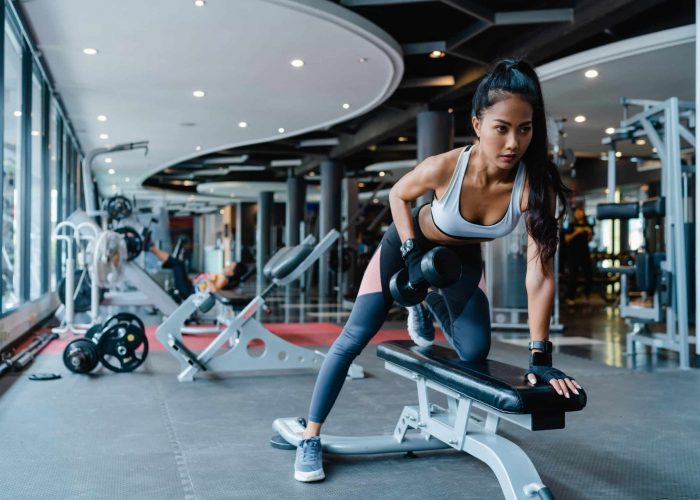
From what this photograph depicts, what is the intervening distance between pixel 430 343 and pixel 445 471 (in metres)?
0.44

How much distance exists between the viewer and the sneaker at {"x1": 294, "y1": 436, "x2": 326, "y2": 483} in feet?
6.42

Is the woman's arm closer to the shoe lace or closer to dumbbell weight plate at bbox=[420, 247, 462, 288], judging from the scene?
dumbbell weight plate at bbox=[420, 247, 462, 288]

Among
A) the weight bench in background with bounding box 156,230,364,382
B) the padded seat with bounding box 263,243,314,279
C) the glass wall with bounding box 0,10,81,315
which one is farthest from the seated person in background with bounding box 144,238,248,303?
the padded seat with bounding box 263,243,314,279

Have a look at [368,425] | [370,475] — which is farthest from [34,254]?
[370,475]

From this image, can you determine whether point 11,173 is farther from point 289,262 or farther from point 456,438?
point 456,438

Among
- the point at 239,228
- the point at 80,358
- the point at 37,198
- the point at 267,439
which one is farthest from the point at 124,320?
the point at 239,228

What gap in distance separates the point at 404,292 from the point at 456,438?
0.47 metres

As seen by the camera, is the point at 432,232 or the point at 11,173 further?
the point at 11,173

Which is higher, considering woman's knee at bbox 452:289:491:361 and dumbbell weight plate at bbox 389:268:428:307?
dumbbell weight plate at bbox 389:268:428:307

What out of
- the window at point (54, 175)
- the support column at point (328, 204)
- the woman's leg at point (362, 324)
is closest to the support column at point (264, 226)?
the support column at point (328, 204)

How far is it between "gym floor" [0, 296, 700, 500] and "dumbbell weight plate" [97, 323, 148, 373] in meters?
A: 0.07

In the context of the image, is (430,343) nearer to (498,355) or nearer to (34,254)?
(498,355)

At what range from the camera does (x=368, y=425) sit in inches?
105

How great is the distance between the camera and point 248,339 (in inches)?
148
